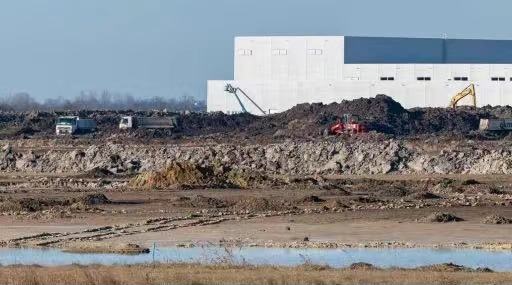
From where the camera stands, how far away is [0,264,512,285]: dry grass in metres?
24.7

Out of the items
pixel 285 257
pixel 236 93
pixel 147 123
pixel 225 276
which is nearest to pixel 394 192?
pixel 285 257

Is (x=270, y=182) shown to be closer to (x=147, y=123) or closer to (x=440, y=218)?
(x=440, y=218)

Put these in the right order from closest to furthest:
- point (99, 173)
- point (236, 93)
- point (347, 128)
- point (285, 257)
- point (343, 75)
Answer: point (285, 257)
point (99, 173)
point (347, 128)
point (343, 75)
point (236, 93)

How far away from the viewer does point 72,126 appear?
96.6m

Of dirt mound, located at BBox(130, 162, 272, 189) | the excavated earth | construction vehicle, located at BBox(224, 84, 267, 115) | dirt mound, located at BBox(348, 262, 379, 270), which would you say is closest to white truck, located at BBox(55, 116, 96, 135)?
the excavated earth

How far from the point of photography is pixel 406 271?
87.6ft

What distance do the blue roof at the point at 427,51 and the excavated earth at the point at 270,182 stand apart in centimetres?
793

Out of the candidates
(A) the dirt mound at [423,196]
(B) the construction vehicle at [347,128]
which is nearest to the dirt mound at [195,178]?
(A) the dirt mound at [423,196]

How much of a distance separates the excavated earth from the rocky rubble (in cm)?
10

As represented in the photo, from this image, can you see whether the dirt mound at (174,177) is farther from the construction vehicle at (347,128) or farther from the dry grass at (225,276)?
the construction vehicle at (347,128)

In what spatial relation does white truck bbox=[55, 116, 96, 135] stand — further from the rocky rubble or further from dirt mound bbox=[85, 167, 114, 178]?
dirt mound bbox=[85, 167, 114, 178]

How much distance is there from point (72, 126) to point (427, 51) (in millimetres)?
28667

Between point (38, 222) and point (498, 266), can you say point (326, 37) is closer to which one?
point (38, 222)

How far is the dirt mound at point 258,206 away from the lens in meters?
43.4
